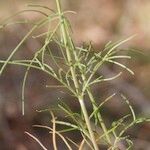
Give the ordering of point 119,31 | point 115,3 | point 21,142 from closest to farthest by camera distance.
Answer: point 21,142, point 119,31, point 115,3

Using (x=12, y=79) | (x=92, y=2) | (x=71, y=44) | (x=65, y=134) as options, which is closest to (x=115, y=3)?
(x=92, y=2)

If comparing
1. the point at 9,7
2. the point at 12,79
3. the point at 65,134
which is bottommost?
the point at 65,134

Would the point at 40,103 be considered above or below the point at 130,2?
below

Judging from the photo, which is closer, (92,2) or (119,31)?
(119,31)

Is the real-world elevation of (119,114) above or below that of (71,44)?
below

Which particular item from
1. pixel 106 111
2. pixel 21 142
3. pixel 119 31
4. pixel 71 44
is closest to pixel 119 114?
pixel 106 111

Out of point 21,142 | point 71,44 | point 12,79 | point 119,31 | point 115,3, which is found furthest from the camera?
point 115,3

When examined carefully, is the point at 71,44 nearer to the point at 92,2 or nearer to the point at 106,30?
the point at 106,30

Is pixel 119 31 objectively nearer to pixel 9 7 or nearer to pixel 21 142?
pixel 9 7

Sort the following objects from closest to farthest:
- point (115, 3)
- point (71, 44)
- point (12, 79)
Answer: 1. point (71, 44)
2. point (12, 79)
3. point (115, 3)
